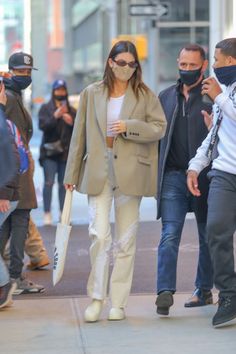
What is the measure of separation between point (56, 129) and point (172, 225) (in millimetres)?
5522

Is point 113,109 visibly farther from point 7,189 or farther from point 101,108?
Result: point 7,189

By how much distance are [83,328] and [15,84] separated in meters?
2.37

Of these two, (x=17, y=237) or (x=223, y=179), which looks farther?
(x=17, y=237)

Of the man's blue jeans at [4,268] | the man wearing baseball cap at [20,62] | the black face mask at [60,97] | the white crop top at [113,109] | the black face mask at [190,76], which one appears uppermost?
the man wearing baseball cap at [20,62]

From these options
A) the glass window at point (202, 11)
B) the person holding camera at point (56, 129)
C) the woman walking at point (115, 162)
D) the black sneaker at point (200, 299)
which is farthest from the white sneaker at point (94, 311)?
the glass window at point (202, 11)

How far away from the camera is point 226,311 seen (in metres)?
6.44

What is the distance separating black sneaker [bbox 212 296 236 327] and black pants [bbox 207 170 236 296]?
0.04m

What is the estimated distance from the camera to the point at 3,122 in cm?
677

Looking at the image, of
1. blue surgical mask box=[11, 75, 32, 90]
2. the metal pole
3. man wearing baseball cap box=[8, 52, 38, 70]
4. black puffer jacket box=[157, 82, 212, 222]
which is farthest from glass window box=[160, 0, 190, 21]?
black puffer jacket box=[157, 82, 212, 222]

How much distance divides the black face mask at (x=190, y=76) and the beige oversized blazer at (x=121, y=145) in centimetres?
25

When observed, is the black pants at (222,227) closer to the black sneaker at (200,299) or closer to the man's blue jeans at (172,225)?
the man's blue jeans at (172,225)

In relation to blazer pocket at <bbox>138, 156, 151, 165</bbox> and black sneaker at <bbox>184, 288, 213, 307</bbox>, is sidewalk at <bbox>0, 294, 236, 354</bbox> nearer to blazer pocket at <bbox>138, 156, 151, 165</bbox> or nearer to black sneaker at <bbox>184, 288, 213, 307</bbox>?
black sneaker at <bbox>184, 288, 213, 307</bbox>

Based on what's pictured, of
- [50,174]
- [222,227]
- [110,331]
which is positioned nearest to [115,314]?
[110,331]

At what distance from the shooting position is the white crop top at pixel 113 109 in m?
6.72
